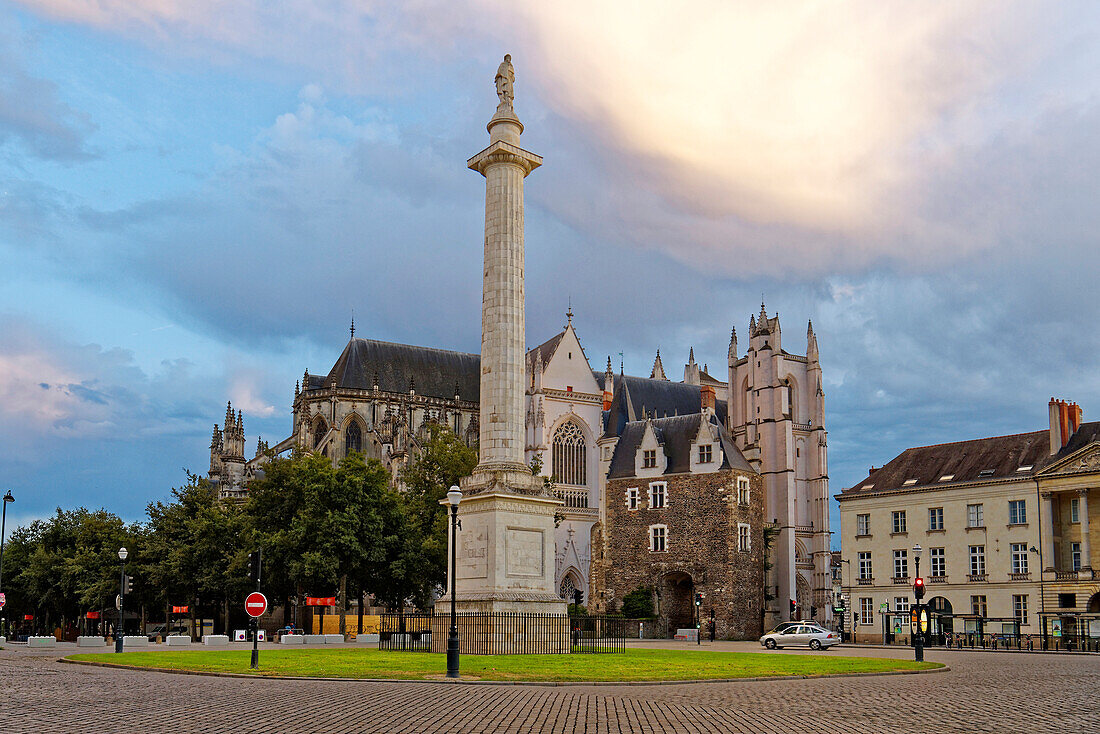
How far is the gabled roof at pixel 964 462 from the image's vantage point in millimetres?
59125

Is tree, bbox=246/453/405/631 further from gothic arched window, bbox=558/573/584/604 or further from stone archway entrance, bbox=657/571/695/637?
gothic arched window, bbox=558/573/584/604

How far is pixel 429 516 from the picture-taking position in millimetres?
54406

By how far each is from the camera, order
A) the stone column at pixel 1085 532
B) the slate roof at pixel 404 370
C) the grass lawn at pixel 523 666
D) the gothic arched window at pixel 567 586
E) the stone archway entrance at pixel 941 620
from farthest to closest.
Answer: the slate roof at pixel 404 370 → the gothic arched window at pixel 567 586 → the stone archway entrance at pixel 941 620 → the stone column at pixel 1085 532 → the grass lawn at pixel 523 666

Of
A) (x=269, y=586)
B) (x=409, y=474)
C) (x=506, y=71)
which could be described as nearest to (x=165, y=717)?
(x=506, y=71)

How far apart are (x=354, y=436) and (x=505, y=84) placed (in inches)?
1997

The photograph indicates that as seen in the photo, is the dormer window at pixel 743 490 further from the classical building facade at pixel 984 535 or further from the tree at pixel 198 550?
the tree at pixel 198 550

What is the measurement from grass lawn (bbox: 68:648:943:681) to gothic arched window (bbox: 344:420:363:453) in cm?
4878

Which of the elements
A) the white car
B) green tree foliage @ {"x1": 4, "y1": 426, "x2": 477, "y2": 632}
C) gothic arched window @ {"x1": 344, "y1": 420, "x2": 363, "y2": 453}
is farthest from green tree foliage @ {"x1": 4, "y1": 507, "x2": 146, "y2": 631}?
the white car

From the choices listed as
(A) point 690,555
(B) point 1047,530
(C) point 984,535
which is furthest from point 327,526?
(B) point 1047,530

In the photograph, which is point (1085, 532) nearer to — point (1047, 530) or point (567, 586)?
point (1047, 530)

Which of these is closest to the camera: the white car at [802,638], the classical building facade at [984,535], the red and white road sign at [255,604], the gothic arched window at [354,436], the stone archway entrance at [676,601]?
the red and white road sign at [255,604]

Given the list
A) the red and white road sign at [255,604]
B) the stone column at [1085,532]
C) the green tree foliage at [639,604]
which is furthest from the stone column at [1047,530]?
the red and white road sign at [255,604]

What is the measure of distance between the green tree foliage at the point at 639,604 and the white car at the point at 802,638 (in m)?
17.4

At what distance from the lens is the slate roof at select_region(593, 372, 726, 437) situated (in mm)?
80250
